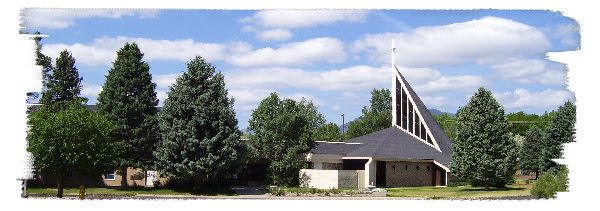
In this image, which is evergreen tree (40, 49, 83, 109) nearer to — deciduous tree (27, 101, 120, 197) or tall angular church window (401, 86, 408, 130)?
deciduous tree (27, 101, 120, 197)

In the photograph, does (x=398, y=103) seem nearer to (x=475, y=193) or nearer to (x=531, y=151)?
(x=531, y=151)

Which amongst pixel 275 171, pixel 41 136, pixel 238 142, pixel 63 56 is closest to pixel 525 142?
pixel 275 171

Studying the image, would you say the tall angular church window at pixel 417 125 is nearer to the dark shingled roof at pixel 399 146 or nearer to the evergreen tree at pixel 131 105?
the dark shingled roof at pixel 399 146

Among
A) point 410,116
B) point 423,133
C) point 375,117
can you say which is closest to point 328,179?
point 423,133

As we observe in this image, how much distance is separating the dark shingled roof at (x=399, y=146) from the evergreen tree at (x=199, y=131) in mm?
6179

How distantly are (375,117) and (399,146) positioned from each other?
1940 cm

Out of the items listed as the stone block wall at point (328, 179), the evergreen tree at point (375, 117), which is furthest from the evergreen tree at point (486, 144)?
the evergreen tree at point (375, 117)

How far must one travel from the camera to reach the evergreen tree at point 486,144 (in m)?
26.2

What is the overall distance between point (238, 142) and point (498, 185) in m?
10.3

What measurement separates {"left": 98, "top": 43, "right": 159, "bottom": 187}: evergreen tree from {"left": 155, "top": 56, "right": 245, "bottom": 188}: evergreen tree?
137cm

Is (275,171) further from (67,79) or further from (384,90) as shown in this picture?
(384,90)

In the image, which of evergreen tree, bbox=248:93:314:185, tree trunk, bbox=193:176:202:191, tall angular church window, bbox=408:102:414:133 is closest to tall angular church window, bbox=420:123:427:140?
tall angular church window, bbox=408:102:414:133

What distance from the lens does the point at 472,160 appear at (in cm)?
2680

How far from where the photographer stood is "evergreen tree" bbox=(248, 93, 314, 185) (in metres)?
29.7
